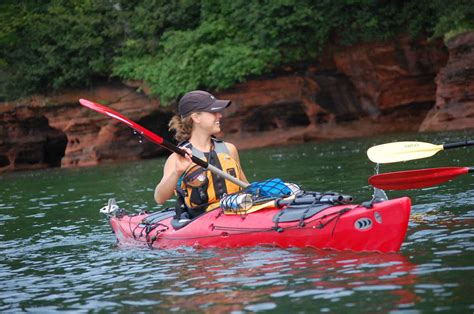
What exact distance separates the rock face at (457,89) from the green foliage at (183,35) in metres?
0.44

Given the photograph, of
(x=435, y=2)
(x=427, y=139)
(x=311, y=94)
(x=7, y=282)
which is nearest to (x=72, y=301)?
(x=7, y=282)

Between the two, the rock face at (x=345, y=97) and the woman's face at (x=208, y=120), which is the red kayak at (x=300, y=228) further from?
the rock face at (x=345, y=97)

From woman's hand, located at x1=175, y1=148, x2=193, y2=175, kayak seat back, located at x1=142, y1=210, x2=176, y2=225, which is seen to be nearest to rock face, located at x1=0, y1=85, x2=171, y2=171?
kayak seat back, located at x1=142, y1=210, x2=176, y2=225

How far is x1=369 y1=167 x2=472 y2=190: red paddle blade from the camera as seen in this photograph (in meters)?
7.51

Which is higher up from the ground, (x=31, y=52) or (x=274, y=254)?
(x=31, y=52)

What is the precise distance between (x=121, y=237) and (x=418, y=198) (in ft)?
11.7

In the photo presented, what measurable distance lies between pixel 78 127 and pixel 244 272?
885 inches

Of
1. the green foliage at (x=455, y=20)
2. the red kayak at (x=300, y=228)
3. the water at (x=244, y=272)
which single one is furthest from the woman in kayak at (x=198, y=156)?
the green foliage at (x=455, y=20)

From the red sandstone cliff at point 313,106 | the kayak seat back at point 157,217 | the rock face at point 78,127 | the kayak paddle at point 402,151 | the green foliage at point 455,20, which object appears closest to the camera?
the kayak paddle at point 402,151

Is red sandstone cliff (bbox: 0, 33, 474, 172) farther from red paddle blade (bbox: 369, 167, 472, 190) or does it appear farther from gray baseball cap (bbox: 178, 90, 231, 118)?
gray baseball cap (bbox: 178, 90, 231, 118)

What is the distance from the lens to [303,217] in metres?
7.39

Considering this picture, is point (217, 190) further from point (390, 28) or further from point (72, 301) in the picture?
point (390, 28)

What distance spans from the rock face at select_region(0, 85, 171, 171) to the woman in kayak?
64.4ft

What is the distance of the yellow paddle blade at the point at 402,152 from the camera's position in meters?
7.86
